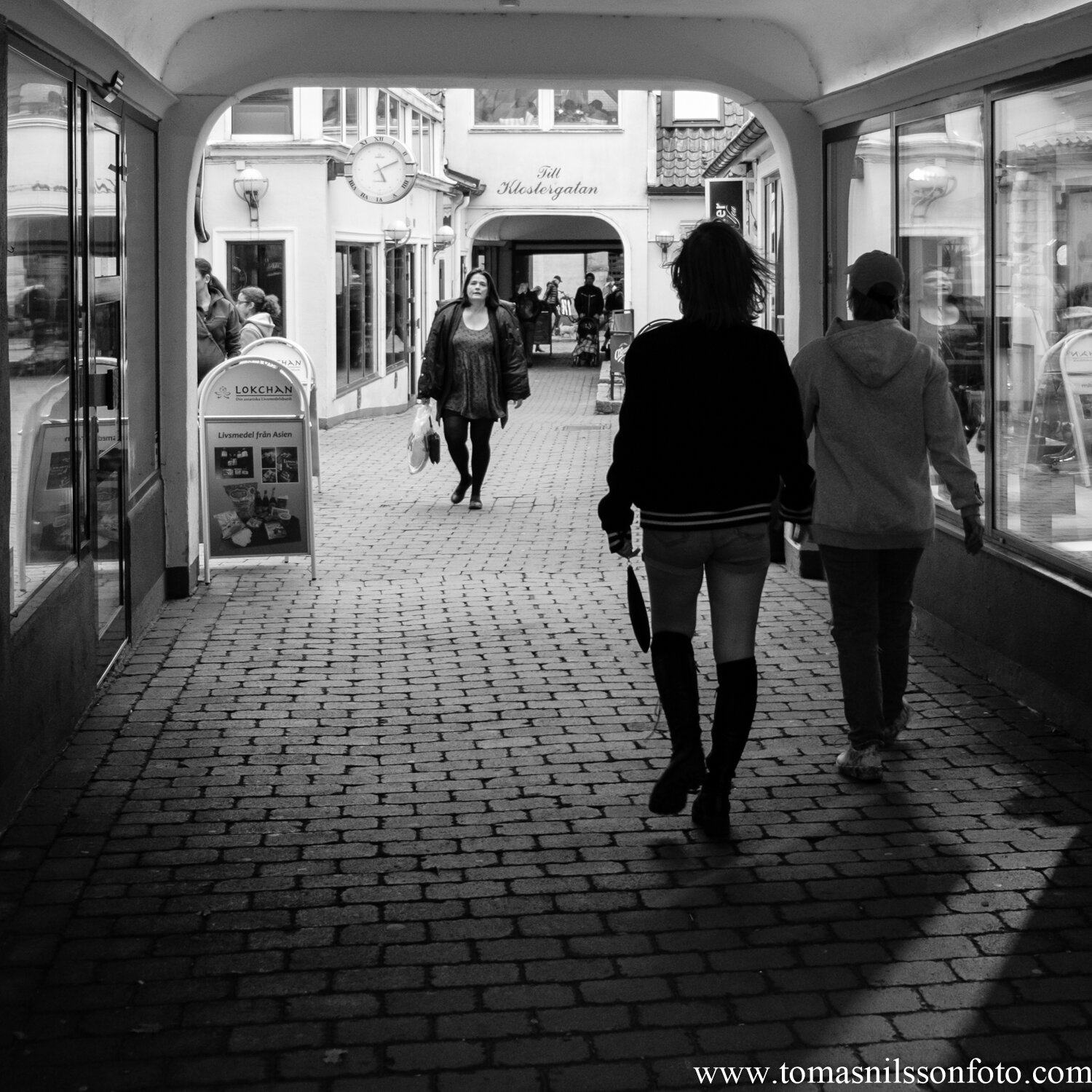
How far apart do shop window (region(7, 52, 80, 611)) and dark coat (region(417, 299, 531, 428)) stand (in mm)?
6470

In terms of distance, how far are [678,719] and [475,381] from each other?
8087 millimetres

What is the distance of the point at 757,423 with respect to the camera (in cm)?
504

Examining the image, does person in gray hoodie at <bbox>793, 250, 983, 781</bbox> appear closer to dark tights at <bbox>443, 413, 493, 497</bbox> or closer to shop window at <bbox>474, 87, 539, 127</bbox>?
dark tights at <bbox>443, 413, 493, 497</bbox>

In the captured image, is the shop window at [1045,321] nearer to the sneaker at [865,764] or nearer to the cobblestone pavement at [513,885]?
the cobblestone pavement at [513,885]

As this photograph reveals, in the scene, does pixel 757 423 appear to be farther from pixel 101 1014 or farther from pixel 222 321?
pixel 222 321

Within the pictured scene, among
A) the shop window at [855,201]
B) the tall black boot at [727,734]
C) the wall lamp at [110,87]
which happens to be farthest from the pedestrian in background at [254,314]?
the tall black boot at [727,734]

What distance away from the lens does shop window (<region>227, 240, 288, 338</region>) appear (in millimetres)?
22500

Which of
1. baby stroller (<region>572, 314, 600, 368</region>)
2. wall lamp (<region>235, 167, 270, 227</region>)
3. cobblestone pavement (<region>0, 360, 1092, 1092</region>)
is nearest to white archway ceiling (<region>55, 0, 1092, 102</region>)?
cobblestone pavement (<region>0, 360, 1092, 1092</region>)

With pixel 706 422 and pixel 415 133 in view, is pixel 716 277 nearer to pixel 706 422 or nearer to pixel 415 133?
pixel 706 422

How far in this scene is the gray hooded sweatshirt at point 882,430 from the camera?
5.68 metres

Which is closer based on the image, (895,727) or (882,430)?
(882,430)

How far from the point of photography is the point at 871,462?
5.72 meters

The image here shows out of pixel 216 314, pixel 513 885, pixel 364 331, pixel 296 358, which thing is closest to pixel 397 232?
pixel 364 331

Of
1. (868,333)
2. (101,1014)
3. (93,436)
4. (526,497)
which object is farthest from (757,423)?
(526,497)
